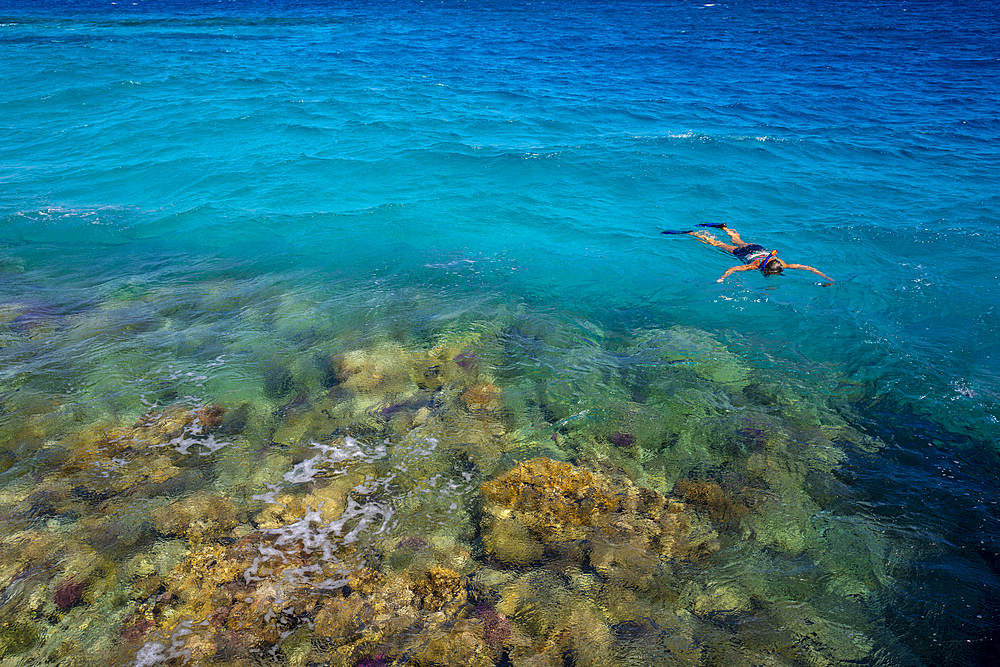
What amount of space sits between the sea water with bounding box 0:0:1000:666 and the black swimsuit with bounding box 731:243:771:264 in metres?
0.45

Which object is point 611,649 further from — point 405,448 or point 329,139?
point 329,139

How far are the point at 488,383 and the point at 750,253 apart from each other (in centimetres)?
751

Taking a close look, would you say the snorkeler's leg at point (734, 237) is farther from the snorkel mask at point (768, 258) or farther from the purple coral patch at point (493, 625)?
the purple coral patch at point (493, 625)

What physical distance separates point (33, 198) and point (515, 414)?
16318 mm

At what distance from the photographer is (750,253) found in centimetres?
1255

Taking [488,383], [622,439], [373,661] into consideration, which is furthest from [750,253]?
[373,661]

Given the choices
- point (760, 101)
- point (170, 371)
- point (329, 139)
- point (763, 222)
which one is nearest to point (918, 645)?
point (170, 371)

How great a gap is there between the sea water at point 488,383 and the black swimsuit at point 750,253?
0.45 m

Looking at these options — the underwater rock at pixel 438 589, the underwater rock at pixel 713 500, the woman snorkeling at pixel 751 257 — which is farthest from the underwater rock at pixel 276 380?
the woman snorkeling at pixel 751 257

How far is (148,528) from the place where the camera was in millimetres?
6133

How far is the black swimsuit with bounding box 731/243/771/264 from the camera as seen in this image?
488 inches

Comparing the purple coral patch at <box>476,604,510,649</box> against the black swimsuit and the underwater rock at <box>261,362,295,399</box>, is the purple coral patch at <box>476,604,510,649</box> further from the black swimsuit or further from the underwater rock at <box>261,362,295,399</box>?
the black swimsuit

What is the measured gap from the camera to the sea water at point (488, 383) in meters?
5.50

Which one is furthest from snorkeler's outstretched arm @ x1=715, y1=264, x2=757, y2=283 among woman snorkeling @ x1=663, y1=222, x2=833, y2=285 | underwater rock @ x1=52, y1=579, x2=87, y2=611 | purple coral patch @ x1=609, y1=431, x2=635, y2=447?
underwater rock @ x1=52, y1=579, x2=87, y2=611
